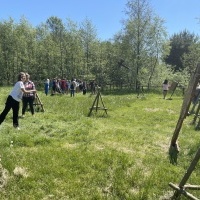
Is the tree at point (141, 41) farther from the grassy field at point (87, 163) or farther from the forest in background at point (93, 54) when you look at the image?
the grassy field at point (87, 163)

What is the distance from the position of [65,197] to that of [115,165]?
1.93 meters

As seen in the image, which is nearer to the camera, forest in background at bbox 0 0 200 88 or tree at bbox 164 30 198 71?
forest in background at bbox 0 0 200 88

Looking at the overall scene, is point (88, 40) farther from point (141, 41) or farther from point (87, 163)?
point (87, 163)

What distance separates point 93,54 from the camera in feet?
205

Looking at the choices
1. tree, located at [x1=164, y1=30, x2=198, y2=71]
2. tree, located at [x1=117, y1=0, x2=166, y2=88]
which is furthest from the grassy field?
tree, located at [x1=164, y1=30, x2=198, y2=71]

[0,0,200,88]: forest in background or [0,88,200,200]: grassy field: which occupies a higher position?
[0,0,200,88]: forest in background

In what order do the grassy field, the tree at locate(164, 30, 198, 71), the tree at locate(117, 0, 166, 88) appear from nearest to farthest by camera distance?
the grassy field < the tree at locate(117, 0, 166, 88) < the tree at locate(164, 30, 198, 71)

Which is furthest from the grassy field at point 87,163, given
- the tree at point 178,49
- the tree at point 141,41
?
the tree at point 178,49

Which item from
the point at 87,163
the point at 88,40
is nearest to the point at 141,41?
the point at 88,40

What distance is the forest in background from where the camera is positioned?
159 feet

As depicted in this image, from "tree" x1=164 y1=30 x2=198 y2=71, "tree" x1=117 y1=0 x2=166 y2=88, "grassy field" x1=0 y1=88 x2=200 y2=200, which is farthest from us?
"tree" x1=164 y1=30 x2=198 y2=71

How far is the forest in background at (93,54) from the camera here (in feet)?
159

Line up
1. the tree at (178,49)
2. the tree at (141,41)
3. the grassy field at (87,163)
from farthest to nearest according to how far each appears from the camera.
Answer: the tree at (178,49) < the tree at (141,41) < the grassy field at (87,163)

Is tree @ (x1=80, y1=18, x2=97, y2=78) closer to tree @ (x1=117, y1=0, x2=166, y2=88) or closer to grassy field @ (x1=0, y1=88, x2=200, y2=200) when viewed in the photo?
tree @ (x1=117, y1=0, x2=166, y2=88)
